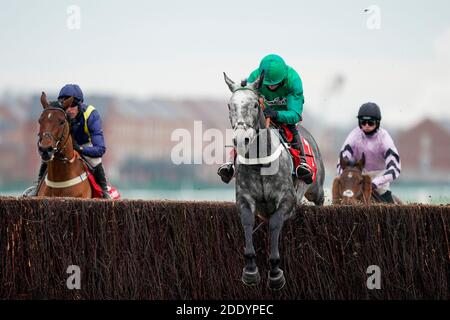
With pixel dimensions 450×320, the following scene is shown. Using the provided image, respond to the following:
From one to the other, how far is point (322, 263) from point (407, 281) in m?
0.75

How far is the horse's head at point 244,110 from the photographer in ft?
23.1

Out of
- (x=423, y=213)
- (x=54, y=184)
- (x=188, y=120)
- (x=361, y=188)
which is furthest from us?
(x=188, y=120)

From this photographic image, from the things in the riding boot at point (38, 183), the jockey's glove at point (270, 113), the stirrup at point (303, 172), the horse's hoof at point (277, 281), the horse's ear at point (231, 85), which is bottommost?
the horse's hoof at point (277, 281)

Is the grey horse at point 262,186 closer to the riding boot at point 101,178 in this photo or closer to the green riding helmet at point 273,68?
the green riding helmet at point 273,68

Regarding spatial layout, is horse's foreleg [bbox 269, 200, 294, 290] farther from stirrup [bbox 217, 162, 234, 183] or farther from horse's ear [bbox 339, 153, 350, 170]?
horse's ear [bbox 339, 153, 350, 170]

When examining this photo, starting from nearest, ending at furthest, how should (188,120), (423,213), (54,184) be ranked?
(423,213) → (54,184) → (188,120)

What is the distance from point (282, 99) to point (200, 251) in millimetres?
1574

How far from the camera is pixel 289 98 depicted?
27.2 ft

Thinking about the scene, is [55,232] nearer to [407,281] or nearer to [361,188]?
[407,281]

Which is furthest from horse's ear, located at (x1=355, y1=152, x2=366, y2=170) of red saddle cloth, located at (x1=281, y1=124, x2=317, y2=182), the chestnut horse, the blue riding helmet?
the blue riding helmet

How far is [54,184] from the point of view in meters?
9.42

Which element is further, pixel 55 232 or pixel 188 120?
Result: pixel 188 120

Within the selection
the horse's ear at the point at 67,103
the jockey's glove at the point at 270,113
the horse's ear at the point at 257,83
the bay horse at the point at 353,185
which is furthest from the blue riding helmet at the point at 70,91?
the bay horse at the point at 353,185
